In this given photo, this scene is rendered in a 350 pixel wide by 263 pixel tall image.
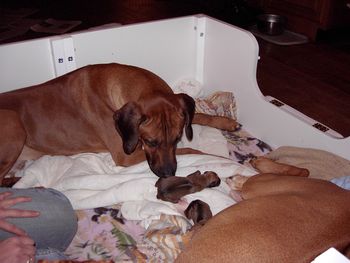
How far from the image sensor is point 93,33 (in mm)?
2893

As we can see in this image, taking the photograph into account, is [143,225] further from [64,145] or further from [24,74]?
[24,74]

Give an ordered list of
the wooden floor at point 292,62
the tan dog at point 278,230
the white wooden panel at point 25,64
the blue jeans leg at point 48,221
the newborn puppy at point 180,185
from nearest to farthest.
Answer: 1. the tan dog at point 278,230
2. the blue jeans leg at point 48,221
3. the newborn puppy at point 180,185
4. the white wooden panel at point 25,64
5. the wooden floor at point 292,62

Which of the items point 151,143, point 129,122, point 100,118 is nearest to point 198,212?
point 151,143

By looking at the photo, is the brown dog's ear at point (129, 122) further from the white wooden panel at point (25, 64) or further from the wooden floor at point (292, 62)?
A: the wooden floor at point (292, 62)

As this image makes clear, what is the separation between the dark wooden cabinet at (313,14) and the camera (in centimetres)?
540

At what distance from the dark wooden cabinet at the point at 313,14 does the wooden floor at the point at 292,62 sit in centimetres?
25

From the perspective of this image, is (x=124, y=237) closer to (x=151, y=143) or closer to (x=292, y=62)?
(x=151, y=143)

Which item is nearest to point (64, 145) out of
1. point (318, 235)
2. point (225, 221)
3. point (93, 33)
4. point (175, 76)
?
point (93, 33)

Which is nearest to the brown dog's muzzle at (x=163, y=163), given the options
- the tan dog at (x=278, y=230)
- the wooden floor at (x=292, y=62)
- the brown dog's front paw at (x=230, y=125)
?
the tan dog at (x=278, y=230)

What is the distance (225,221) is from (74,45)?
6.22ft

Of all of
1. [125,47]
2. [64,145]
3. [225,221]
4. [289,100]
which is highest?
[125,47]

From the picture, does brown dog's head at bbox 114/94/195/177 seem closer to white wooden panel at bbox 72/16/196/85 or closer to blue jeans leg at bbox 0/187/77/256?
blue jeans leg at bbox 0/187/77/256

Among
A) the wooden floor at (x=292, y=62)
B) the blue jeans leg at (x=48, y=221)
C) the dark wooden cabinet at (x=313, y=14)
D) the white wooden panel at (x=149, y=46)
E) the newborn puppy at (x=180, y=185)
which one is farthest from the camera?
the dark wooden cabinet at (x=313, y=14)

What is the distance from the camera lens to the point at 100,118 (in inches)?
102
